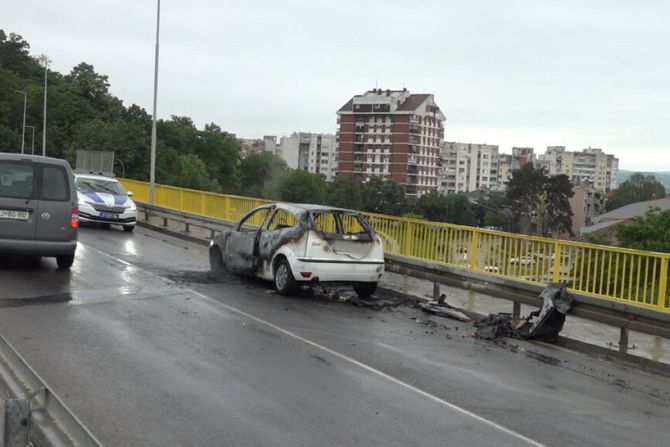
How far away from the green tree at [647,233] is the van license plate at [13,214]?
6249 centimetres

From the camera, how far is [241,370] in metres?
7.31

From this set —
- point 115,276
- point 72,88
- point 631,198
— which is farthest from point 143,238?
point 631,198

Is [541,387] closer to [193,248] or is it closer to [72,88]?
[193,248]

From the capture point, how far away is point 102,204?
71.9 feet

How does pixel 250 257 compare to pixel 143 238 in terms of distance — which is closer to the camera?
pixel 250 257

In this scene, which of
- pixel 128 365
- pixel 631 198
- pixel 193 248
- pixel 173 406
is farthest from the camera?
pixel 631 198

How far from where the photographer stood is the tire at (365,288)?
12.8m

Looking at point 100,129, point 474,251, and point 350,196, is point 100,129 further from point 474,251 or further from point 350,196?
point 474,251

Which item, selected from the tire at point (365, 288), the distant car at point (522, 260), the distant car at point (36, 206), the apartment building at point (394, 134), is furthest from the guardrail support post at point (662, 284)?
the apartment building at point (394, 134)

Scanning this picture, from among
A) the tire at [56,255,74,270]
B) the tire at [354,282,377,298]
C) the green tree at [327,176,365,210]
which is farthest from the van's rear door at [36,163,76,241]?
the green tree at [327,176,365,210]

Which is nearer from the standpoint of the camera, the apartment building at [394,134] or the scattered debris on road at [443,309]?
the scattered debris on road at [443,309]

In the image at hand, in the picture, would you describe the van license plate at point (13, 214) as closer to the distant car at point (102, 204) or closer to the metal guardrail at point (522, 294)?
the metal guardrail at point (522, 294)

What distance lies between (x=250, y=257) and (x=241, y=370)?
614 centimetres

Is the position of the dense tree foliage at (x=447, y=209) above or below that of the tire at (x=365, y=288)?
above
